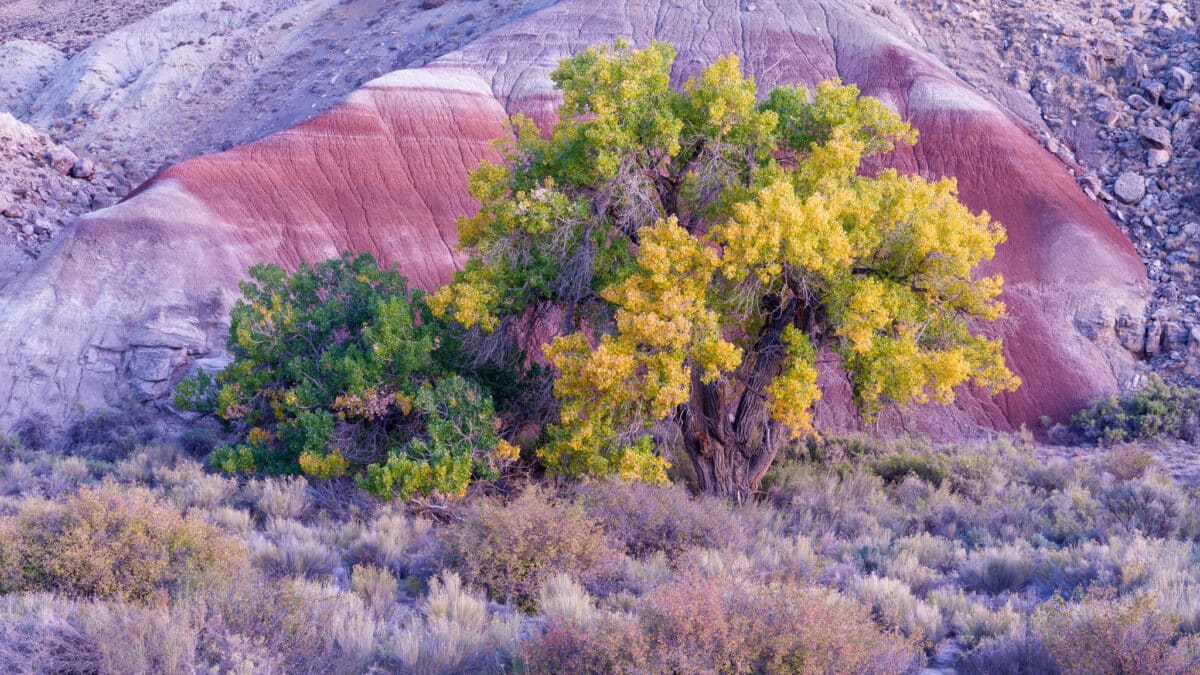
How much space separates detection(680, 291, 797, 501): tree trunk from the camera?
1213cm

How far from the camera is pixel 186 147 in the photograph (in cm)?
3269

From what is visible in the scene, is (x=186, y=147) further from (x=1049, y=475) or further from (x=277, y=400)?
(x=1049, y=475)

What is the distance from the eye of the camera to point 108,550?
649 centimetres

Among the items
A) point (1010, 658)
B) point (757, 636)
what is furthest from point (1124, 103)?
point (757, 636)

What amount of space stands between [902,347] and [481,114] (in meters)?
17.5

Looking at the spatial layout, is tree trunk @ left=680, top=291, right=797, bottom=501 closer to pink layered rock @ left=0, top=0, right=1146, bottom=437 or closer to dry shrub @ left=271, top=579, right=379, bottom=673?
pink layered rock @ left=0, top=0, right=1146, bottom=437

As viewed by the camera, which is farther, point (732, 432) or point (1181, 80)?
point (1181, 80)

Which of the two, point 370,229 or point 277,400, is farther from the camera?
point 370,229

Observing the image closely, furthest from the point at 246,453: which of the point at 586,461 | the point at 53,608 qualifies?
the point at 53,608

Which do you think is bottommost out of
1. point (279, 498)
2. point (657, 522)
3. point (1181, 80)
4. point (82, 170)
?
point (82, 170)

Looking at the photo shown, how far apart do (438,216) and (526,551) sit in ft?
54.6

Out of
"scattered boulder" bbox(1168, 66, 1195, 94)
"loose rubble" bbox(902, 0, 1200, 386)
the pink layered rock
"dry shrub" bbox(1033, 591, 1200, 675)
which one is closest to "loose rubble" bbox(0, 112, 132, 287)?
the pink layered rock

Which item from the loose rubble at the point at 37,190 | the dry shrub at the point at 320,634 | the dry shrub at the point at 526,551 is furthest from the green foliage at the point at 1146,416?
the loose rubble at the point at 37,190

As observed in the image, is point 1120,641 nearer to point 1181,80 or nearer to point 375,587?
point 375,587
